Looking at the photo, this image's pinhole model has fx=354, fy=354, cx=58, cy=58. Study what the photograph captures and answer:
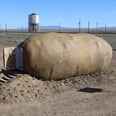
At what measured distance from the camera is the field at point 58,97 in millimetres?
10000

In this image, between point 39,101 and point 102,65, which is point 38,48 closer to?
point 39,101

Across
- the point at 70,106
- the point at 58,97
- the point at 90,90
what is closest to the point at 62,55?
the point at 90,90

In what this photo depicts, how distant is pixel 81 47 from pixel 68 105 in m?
4.16

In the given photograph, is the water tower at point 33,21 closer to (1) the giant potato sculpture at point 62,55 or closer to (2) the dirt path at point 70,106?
(1) the giant potato sculpture at point 62,55

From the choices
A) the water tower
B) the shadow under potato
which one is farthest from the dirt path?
the water tower

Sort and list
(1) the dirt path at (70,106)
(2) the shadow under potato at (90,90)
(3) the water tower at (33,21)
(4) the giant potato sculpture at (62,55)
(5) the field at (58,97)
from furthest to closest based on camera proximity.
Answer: (3) the water tower at (33,21) → (4) the giant potato sculpture at (62,55) → (2) the shadow under potato at (90,90) → (5) the field at (58,97) → (1) the dirt path at (70,106)

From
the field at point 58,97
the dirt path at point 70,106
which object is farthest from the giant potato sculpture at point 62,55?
the dirt path at point 70,106

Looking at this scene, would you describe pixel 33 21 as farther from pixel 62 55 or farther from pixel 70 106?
pixel 70 106

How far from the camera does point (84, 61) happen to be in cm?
1432

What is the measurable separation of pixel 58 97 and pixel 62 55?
2322 mm

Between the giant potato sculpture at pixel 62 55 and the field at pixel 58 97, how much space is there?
1.23 feet

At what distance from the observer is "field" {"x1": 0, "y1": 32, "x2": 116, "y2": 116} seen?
32.8ft

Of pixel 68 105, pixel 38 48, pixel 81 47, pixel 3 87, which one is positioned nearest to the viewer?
pixel 68 105

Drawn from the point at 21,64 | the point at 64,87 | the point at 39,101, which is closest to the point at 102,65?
the point at 64,87
